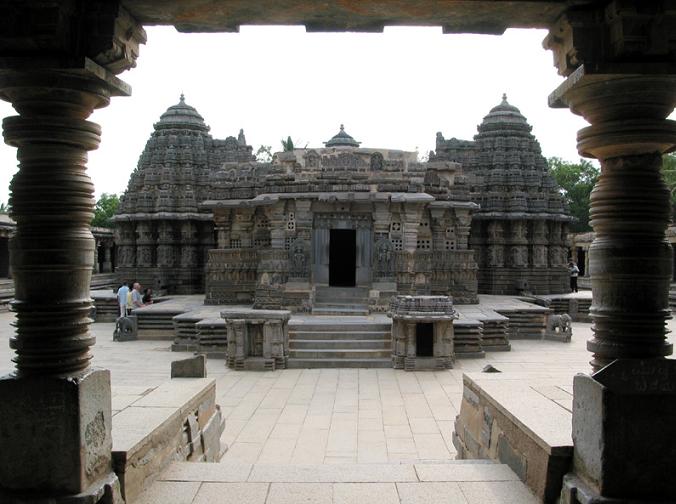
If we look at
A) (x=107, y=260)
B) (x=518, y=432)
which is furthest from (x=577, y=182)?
(x=518, y=432)

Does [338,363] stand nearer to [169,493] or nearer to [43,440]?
[169,493]

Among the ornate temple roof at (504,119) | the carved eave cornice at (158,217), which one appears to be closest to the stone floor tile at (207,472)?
the carved eave cornice at (158,217)

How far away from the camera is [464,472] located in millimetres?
3887

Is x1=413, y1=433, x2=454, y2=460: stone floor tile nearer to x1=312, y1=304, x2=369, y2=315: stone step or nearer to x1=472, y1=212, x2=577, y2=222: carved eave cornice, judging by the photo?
Answer: x1=312, y1=304, x2=369, y2=315: stone step

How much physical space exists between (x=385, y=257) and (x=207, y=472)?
11.4m

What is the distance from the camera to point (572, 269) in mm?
22359

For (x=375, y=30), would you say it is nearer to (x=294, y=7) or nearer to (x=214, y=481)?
(x=294, y=7)

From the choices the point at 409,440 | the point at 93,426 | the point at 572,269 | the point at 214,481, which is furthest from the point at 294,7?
the point at 572,269

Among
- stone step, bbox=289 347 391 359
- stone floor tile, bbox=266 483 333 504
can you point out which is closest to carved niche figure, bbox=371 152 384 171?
stone step, bbox=289 347 391 359

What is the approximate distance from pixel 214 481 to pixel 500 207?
19938 millimetres

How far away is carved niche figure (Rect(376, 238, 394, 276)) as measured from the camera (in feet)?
49.2

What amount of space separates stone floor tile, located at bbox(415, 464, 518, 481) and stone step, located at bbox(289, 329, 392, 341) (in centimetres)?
758

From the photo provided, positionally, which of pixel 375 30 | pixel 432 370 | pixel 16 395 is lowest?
pixel 432 370

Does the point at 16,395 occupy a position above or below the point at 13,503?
above
